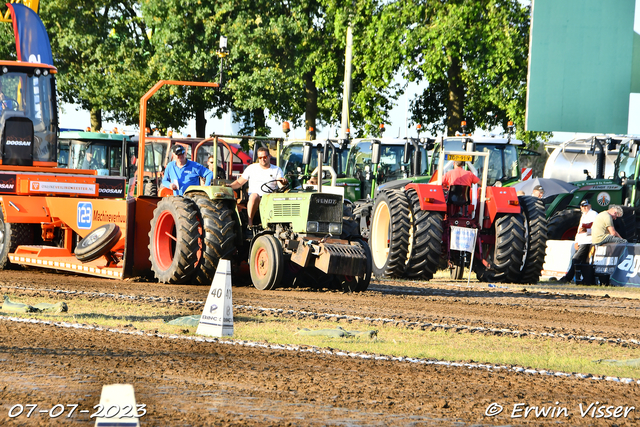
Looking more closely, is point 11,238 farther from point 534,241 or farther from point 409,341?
point 409,341

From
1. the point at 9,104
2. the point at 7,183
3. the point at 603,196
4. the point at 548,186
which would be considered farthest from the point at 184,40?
the point at 7,183

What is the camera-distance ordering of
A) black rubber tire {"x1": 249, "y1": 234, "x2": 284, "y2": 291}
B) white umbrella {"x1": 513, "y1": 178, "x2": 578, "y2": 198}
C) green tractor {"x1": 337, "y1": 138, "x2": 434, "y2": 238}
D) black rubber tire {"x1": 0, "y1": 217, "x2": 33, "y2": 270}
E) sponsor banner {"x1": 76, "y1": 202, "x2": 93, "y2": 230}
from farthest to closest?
green tractor {"x1": 337, "y1": 138, "x2": 434, "y2": 238}
white umbrella {"x1": 513, "y1": 178, "x2": 578, "y2": 198}
black rubber tire {"x1": 0, "y1": 217, "x2": 33, "y2": 270}
sponsor banner {"x1": 76, "y1": 202, "x2": 93, "y2": 230}
black rubber tire {"x1": 249, "y1": 234, "x2": 284, "y2": 291}

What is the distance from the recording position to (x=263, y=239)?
1140 cm

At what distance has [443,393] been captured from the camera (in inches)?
212

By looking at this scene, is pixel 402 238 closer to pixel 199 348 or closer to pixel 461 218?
pixel 461 218

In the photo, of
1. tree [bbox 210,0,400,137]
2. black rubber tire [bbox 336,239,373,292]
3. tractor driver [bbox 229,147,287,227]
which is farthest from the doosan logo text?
tree [bbox 210,0,400,137]

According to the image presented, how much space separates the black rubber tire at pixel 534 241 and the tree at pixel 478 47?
43.1 feet

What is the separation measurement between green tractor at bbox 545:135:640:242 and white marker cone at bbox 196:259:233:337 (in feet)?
37.3

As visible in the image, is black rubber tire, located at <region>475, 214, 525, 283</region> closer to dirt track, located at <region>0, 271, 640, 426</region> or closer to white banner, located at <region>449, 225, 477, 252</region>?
white banner, located at <region>449, 225, 477, 252</region>

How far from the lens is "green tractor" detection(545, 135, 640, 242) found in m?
17.7

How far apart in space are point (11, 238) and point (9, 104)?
245 cm

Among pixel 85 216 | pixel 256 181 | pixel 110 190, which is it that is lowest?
pixel 85 216
